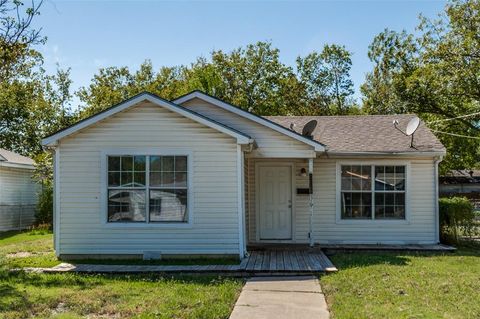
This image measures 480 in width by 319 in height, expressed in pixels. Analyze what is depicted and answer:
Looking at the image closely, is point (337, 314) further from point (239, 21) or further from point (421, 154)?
point (239, 21)

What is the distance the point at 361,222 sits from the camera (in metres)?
13.3

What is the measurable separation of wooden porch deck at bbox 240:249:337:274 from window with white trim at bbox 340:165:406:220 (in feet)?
6.07

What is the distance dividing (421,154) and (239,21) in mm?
6887

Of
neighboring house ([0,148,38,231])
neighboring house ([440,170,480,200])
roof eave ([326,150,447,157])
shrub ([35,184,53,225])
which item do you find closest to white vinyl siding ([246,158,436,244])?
roof eave ([326,150,447,157])

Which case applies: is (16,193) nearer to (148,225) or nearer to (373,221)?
(148,225)

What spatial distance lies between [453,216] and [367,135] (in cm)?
321

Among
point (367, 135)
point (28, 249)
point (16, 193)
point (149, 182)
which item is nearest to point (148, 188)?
point (149, 182)

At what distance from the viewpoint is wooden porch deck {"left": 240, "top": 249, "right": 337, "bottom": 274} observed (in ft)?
31.6

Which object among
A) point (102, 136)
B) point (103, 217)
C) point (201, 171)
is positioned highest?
point (102, 136)

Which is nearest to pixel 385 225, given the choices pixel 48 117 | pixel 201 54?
pixel 48 117

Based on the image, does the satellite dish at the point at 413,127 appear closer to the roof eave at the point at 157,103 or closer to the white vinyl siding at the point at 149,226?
the roof eave at the point at 157,103

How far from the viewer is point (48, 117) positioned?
31.0m

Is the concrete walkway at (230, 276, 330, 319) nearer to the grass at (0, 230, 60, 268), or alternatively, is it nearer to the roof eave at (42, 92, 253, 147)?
the roof eave at (42, 92, 253, 147)

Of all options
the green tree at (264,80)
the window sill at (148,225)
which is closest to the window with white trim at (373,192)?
the window sill at (148,225)
